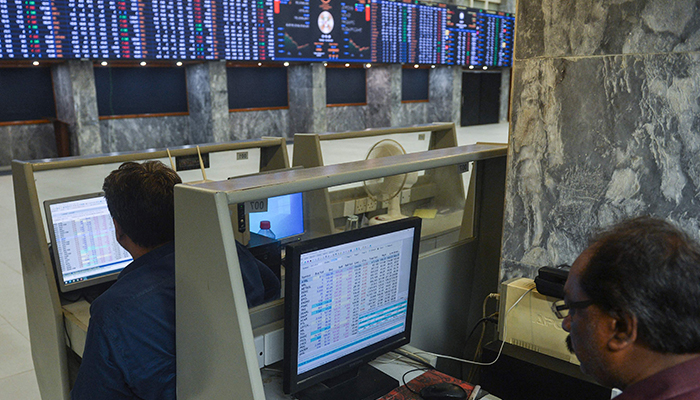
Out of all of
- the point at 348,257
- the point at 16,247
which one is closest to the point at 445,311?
the point at 348,257

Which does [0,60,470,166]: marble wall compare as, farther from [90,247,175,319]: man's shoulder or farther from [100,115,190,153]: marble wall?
[90,247,175,319]: man's shoulder

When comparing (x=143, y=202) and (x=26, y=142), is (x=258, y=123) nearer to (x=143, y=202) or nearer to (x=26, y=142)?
(x=26, y=142)

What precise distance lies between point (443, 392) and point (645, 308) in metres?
0.71

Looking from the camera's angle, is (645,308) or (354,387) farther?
(354,387)

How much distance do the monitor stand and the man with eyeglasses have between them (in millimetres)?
670

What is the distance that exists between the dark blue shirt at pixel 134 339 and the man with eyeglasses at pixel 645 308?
835mm

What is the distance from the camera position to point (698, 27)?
137 cm

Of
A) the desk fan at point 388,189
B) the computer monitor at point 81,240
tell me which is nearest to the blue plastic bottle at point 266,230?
the computer monitor at point 81,240

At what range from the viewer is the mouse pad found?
1.37 meters

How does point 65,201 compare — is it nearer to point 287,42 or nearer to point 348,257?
point 348,257

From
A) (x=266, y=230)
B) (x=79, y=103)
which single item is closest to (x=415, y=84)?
(x=79, y=103)

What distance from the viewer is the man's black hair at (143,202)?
144 centimetres

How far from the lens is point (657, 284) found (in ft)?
2.40

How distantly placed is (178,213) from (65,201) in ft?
3.40
